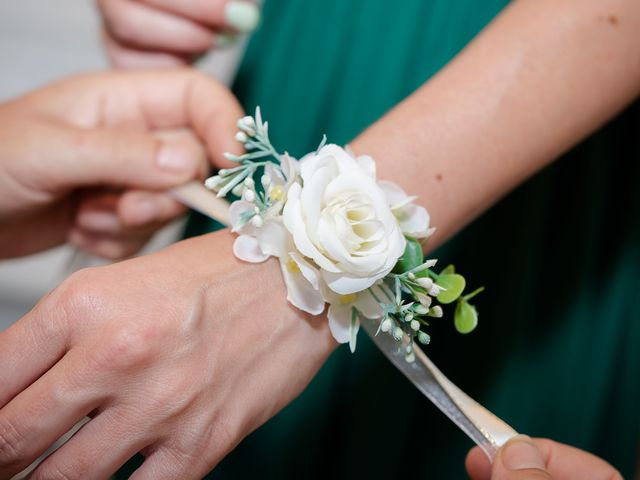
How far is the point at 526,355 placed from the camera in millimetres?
937

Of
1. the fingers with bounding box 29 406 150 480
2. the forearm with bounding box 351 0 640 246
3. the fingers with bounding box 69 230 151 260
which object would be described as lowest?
the fingers with bounding box 69 230 151 260

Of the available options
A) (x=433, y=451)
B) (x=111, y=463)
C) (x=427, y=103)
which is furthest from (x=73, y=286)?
(x=433, y=451)

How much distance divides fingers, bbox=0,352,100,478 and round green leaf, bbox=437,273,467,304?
0.33 metres

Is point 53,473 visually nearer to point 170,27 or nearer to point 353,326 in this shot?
point 353,326

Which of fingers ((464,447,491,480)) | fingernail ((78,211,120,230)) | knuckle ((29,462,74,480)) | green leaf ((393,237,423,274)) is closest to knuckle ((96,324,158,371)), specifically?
knuckle ((29,462,74,480))

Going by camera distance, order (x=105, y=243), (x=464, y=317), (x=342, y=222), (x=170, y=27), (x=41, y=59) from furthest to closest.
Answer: (x=41, y=59) → (x=105, y=243) → (x=170, y=27) → (x=464, y=317) → (x=342, y=222)

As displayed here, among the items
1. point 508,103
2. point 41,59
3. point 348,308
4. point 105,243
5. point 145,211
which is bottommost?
point 41,59

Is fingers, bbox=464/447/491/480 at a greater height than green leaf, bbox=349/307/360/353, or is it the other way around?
green leaf, bbox=349/307/360/353

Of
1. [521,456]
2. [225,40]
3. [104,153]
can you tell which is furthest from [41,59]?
[521,456]

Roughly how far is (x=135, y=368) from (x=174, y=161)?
0.41 meters

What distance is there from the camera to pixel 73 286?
55 centimetres

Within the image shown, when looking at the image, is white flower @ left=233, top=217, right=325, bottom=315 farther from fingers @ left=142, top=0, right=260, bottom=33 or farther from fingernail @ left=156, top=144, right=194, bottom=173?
fingers @ left=142, top=0, right=260, bottom=33

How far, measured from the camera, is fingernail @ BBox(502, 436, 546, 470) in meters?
0.56

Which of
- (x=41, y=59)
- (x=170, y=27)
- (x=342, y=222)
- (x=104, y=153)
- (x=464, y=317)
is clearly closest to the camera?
(x=342, y=222)
